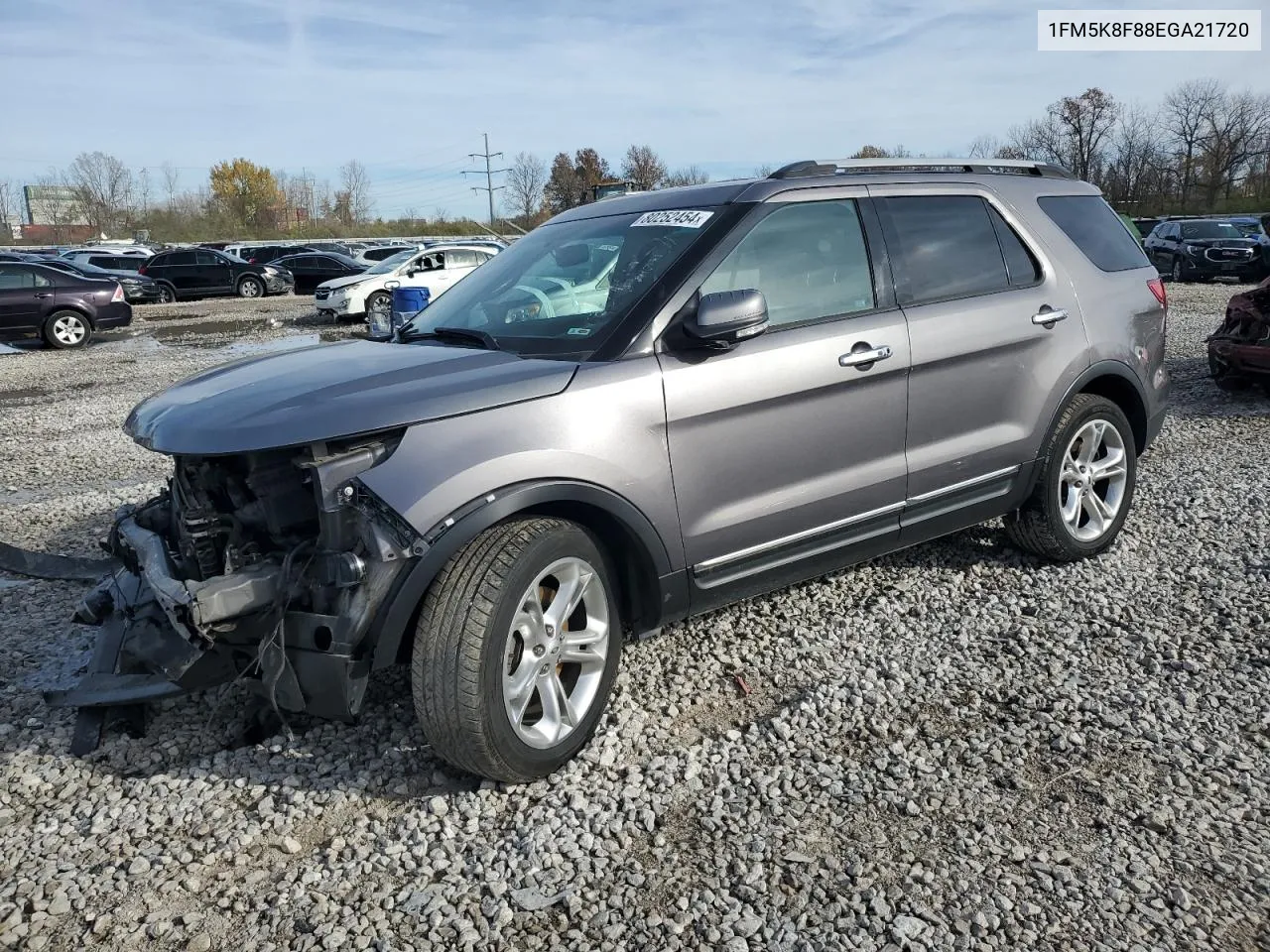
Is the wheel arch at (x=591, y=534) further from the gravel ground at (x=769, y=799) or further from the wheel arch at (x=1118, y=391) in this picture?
the wheel arch at (x=1118, y=391)

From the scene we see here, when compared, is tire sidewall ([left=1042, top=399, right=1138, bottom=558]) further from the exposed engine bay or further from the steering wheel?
the exposed engine bay

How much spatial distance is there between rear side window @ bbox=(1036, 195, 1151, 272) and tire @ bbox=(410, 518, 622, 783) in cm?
312

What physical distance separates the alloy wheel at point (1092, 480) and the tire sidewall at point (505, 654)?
2.59m

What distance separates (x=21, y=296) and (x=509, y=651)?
18266 mm

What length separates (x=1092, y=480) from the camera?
4.85m

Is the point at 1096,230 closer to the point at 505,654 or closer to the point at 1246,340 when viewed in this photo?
the point at 505,654

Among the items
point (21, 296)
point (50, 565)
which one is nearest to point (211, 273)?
point (21, 296)

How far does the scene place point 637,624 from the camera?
3.48 m

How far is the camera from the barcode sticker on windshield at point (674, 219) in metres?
3.70

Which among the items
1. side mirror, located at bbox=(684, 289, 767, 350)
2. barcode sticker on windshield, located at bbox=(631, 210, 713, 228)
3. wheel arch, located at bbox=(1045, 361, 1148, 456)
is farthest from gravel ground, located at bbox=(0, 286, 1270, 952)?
barcode sticker on windshield, located at bbox=(631, 210, 713, 228)

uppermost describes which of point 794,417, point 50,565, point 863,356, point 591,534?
point 863,356

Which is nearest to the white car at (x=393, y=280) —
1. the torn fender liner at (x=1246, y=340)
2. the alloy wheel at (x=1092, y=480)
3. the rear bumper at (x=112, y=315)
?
the rear bumper at (x=112, y=315)

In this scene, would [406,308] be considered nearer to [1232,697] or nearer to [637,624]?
[637,624]

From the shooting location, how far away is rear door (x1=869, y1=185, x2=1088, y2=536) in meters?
4.07
